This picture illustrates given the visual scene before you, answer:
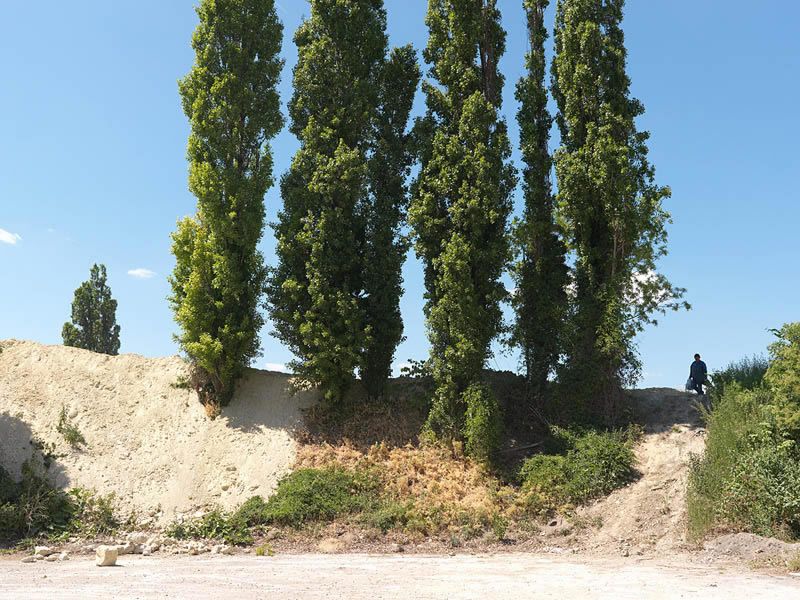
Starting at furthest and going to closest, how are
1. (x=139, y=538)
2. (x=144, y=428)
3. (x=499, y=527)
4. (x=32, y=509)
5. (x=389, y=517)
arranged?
(x=144, y=428)
(x=32, y=509)
(x=389, y=517)
(x=499, y=527)
(x=139, y=538)

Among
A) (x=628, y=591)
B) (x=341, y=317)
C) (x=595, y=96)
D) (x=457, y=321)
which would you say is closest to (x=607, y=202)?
(x=595, y=96)

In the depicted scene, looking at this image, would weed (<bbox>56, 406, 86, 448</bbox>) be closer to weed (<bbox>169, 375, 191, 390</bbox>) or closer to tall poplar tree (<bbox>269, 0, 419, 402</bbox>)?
weed (<bbox>169, 375, 191, 390</bbox>)

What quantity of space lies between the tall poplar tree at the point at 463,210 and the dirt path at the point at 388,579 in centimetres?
603

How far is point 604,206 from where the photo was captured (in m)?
21.4

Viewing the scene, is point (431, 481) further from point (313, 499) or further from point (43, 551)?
point (43, 551)

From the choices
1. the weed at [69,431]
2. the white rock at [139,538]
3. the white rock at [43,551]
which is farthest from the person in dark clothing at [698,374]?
the weed at [69,431]

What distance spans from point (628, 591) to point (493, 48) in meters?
18.0

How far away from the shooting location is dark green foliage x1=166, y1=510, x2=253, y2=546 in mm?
17000

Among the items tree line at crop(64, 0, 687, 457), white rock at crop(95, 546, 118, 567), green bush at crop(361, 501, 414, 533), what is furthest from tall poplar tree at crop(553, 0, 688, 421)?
white rock at crop(95, 546, 118, 567)

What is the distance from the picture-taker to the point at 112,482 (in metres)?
19.5

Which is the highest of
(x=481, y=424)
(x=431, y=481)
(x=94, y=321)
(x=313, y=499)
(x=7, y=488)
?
(x=94, y=321)

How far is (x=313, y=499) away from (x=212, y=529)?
2607 millimetres

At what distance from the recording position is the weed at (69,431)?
20531 mm

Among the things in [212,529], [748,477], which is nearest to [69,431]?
[212,529]
